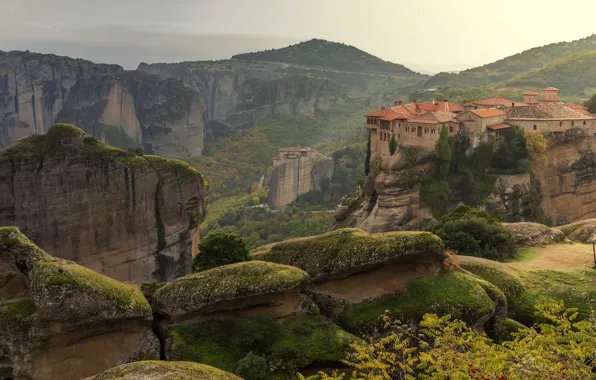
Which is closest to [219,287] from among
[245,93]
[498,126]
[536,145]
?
[498,126]

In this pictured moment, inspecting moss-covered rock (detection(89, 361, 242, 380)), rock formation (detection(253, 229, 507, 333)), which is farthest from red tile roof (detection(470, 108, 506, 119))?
moss-covered rock (detection(89, 361, 242, 380))

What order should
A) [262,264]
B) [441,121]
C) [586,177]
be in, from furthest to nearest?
[586,177]
[441,121]
[262,264]

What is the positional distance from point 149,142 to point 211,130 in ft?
81.7

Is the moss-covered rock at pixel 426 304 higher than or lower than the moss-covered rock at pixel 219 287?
lower

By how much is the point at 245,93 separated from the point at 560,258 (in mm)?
139571

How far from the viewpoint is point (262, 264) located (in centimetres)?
2116

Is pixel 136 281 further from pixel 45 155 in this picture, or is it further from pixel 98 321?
pixel 98 321

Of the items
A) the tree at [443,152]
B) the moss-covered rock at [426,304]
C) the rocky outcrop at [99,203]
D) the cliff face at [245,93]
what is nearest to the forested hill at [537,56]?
the cliff face at [245,93]

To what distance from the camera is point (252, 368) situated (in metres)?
18.8

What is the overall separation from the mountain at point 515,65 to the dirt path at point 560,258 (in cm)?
12024

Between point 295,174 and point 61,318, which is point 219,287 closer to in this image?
point 61,318

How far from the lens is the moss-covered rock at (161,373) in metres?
12.9

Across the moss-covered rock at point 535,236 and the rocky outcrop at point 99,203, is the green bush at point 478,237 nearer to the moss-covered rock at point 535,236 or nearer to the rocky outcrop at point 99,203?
the moss-covered rock at point 535,236

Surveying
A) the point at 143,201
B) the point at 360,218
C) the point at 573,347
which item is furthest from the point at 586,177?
the point at 573,347
